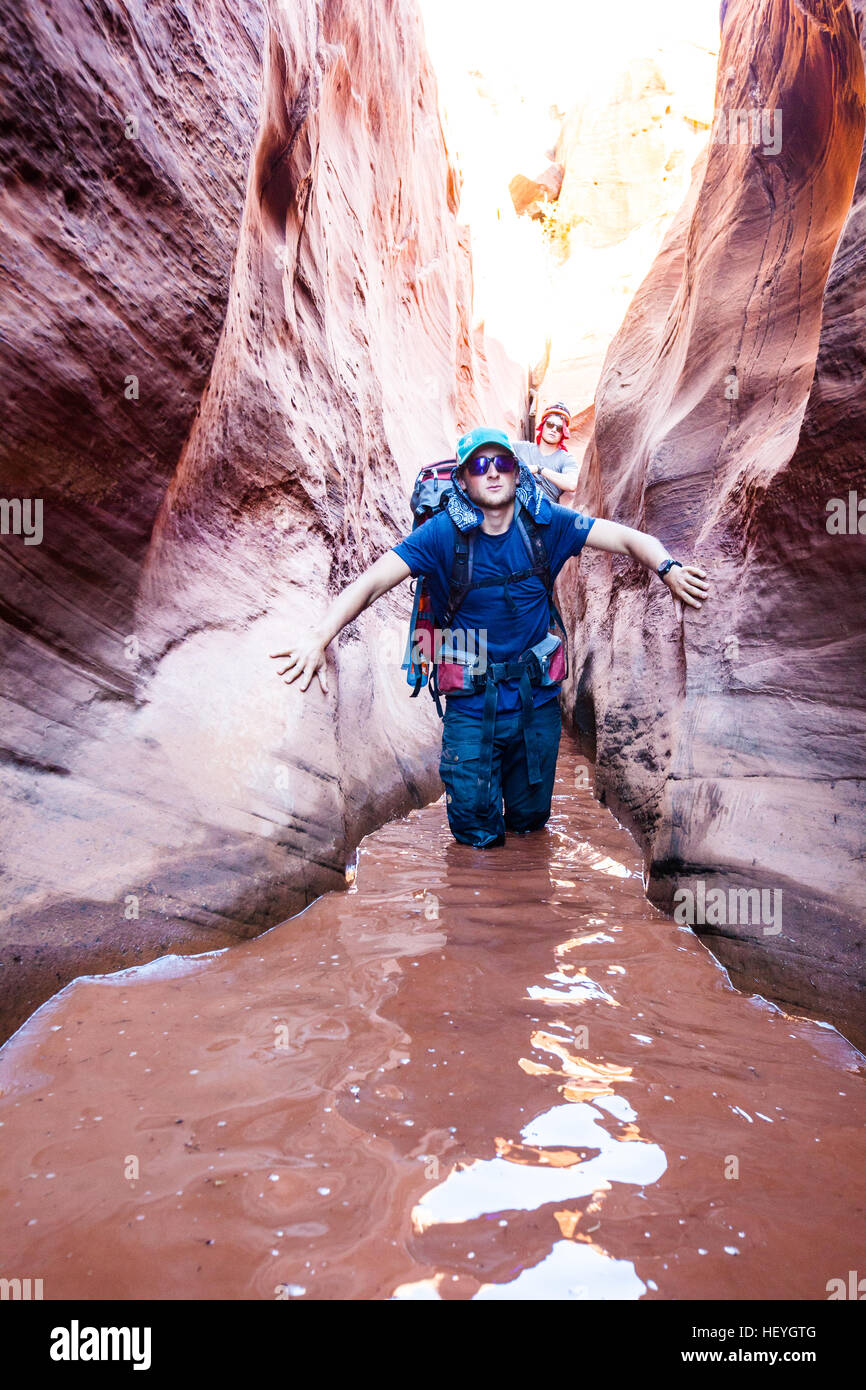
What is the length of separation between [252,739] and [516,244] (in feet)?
58.4

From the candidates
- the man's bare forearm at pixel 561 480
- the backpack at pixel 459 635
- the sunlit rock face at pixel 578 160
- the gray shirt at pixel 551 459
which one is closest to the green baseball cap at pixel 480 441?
the backpack at pixel 459 635

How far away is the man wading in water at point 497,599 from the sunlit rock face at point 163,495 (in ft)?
1.95

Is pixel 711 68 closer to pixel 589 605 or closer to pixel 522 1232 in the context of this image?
pixel 589 605

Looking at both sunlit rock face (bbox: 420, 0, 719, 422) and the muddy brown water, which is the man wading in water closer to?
the muddy brown water

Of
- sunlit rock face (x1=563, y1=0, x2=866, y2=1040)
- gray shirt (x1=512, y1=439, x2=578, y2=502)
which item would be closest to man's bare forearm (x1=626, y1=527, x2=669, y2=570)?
sunlit rock face (x1=563, y1=0, x2=866, y2=1040)

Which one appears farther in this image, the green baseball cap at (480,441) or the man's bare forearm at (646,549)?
the green baseball cap at (480,441)

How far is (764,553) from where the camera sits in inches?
128

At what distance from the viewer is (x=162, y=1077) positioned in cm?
203

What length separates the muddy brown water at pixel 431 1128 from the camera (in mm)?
1446

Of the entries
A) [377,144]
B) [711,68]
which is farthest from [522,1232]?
[711,68]

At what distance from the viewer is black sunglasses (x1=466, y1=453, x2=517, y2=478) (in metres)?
3.99

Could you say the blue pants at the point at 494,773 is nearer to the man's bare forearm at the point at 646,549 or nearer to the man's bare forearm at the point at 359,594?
the man's bare forearm at the point at 359,594

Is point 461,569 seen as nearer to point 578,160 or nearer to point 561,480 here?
point 561,480

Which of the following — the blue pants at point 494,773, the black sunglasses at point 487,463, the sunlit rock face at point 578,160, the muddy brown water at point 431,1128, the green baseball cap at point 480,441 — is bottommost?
the muddy brown water at point 431,1128
